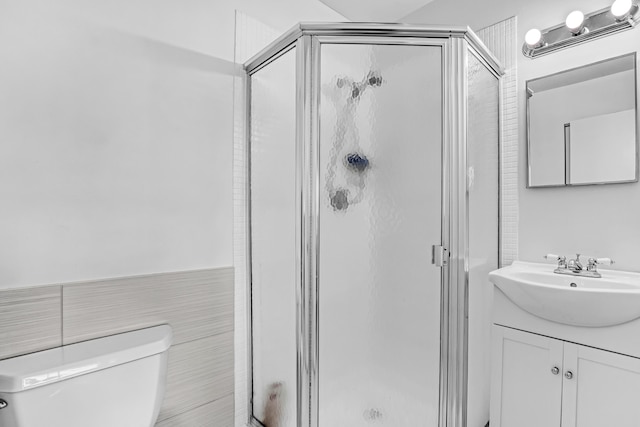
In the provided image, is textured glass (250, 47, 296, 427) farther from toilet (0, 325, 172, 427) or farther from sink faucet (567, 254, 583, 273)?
sink faucet (567, 254, 583, 273)

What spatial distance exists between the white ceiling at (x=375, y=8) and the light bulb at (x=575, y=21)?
33.2 inches

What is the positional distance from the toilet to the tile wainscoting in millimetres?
62

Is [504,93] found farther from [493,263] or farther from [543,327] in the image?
[543,327]

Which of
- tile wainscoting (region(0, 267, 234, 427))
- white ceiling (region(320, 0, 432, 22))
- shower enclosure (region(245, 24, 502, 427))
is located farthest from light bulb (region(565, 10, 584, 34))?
tile wainscoting (region(0, 267, 234, 427))

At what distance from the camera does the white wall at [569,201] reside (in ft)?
4.61

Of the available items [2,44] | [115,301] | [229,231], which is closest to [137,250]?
[115,301]

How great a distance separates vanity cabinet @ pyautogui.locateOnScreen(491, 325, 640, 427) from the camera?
118 cm

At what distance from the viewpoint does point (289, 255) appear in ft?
4.73

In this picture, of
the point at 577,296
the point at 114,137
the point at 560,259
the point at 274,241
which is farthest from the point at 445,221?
the point at 114,137

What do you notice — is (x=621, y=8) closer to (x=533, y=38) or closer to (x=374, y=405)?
(x=533, y=38)

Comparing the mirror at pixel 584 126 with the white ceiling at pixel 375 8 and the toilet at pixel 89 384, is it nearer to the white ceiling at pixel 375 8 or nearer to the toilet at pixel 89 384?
the white ceiling at pixel 375 8

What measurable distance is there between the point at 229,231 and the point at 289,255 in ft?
1.18

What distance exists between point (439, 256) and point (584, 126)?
0.93 m

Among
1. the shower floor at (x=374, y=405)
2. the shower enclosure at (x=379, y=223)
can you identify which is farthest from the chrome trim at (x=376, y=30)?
the shower floor at (x=374, y=405)
